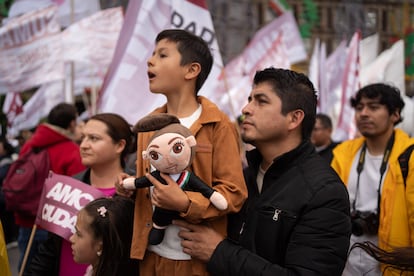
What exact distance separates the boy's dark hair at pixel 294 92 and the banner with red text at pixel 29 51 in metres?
6.10

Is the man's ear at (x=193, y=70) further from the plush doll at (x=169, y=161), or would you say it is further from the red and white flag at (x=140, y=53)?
the red and white flag at (x=140, y=53)

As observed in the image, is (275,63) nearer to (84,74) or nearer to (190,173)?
(84,74)

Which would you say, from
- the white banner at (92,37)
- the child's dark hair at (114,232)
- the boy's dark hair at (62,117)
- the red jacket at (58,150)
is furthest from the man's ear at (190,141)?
the white banner at (92,37)

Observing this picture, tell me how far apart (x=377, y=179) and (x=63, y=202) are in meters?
2.09

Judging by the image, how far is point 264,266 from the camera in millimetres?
2264

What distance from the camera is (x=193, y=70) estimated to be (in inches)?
105

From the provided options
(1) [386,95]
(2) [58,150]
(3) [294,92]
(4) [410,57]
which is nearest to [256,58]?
(2) [58,150]

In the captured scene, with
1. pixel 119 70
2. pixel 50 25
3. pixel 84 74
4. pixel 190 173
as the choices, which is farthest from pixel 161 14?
pixel 84 74

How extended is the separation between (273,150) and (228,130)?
0.73 feet

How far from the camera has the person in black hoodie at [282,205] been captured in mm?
2242

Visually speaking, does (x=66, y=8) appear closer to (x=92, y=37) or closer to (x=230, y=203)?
(x=92, y=37)

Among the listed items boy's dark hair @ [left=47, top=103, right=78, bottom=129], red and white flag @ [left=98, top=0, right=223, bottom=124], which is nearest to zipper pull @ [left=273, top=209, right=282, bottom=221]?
red and white flag @ [left=98, top=0, right=223, bottom=124]

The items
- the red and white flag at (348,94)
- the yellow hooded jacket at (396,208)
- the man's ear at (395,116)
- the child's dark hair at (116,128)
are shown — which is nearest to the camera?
the yellow hooded jacket at (396,208)

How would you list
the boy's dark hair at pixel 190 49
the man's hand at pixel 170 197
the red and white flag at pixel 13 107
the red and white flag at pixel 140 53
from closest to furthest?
1. the man's hand at pixel 170 197
2. the boy's dark hair at pixel 190 49
3. the red and white flag at pixel 140 53
4. the red and white flag at pixel 13 107
